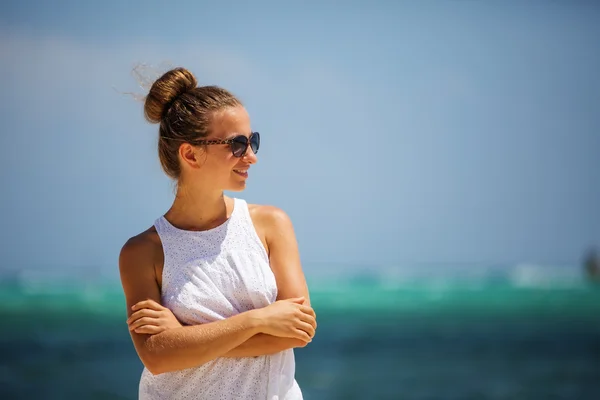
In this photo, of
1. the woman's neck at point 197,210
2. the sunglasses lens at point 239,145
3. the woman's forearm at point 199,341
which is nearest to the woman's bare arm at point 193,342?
the woman's forearm at point 199,341

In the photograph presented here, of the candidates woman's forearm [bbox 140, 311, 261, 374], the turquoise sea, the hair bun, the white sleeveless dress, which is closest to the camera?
woman's forearm [bbox 140, 311, 261, 374]

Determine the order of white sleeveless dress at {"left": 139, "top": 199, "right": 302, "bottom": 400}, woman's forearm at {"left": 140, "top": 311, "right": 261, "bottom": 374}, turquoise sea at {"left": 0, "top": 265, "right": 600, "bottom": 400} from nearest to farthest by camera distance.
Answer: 1. woman's forearm at {"left": 140, "top": 311, "right": 261, "bottom": 374}
2. white sleeveless dress at {"left": 139, "top": 199, "right": 302, "bottom": 400}
3. turquoise sea at {"left": 0, "top": 265, "right": 600, "bottom": 400}

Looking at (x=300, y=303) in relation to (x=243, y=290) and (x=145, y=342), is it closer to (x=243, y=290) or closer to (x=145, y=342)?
(x=243, y=290)

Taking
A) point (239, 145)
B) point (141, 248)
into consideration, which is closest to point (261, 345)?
point (141, 248)

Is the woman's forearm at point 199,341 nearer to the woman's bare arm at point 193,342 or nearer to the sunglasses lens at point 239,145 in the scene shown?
the woman's bare arm at point 193,342

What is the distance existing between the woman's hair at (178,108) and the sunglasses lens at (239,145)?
0.09 m

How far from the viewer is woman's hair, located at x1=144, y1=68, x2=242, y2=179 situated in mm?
2395

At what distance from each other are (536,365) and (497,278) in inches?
973

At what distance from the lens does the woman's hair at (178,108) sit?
2.39m

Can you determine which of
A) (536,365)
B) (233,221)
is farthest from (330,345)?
(233,221)

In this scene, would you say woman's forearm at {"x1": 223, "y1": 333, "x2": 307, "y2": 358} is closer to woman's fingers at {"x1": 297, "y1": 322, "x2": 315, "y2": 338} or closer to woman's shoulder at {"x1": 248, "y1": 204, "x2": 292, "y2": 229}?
woman's fingers at {"x1": 297, "y1": 322, "x2": 315, "y2": 338}

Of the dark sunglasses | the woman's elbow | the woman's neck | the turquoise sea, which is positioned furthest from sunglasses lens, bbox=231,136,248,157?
the turquoise sea

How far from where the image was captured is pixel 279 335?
228cm

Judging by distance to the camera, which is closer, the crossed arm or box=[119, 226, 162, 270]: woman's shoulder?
the crossed arm
